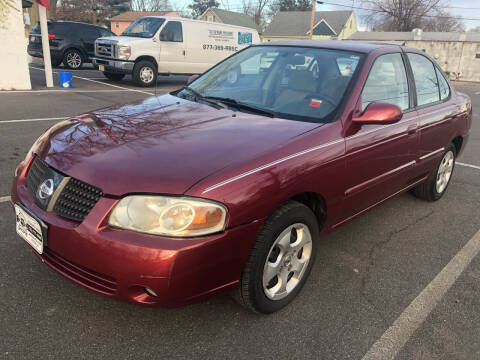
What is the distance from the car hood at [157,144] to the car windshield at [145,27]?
11059 millimetres

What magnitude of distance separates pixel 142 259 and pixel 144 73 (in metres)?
12.1

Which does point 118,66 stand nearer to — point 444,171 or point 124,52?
point 124,52

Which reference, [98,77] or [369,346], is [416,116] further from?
[98,77]

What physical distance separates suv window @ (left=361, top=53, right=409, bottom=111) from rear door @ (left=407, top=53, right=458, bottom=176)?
236mm

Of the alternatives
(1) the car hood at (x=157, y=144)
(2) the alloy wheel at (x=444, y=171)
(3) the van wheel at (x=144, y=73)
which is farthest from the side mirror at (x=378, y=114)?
(3) the van wheel at (x=144, y=73)

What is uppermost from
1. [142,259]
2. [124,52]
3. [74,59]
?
[124,52]

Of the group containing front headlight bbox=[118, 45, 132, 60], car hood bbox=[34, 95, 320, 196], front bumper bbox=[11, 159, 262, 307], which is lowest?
front bumper bbox=[11, 159, 262, 307]

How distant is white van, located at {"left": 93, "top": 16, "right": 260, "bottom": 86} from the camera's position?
→ 41.5 ft

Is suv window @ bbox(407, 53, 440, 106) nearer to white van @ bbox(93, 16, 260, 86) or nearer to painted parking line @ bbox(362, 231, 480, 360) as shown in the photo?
painted parking line @ bbox(362, 231, 480, 360)

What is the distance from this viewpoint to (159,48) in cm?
1324

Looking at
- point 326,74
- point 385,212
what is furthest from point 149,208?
point 385,212

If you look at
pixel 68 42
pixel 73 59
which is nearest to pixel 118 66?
pixel 68 42

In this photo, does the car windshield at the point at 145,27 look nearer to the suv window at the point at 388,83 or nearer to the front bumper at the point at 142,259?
the suv window at the point at 388,83

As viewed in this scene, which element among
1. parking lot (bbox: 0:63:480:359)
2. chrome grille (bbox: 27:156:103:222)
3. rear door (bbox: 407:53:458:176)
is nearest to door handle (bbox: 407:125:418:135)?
rear door (bbox: 407:53:458:176)
